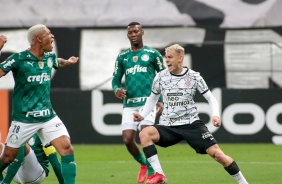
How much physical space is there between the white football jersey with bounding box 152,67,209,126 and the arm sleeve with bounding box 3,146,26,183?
1.89 meters

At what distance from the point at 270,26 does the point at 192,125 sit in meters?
11.9

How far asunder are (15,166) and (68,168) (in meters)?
0.89

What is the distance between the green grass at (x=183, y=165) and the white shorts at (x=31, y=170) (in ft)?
4.60

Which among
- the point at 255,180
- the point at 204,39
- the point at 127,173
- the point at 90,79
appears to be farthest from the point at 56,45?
the point at 255,180

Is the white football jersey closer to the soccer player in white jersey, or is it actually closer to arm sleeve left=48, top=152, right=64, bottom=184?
the soccer player in white jersey

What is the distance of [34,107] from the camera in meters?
10.9

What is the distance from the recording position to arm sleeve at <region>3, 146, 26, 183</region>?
11336 millimetres

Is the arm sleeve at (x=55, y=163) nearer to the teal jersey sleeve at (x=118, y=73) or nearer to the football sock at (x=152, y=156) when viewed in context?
the football sock at (x=152, y=156)

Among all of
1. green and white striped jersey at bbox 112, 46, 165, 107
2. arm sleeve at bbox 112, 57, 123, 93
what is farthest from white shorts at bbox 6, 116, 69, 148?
arm sleeve at bbox 112, 57, 123, 93

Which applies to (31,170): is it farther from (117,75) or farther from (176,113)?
(117,75)

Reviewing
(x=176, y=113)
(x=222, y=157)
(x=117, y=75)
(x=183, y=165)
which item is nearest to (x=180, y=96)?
(x=176, y=113)

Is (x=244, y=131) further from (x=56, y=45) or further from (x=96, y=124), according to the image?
(x=56, y=45)

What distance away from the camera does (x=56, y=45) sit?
77.7ft

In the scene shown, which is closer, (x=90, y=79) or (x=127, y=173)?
(x=127, y=173)
